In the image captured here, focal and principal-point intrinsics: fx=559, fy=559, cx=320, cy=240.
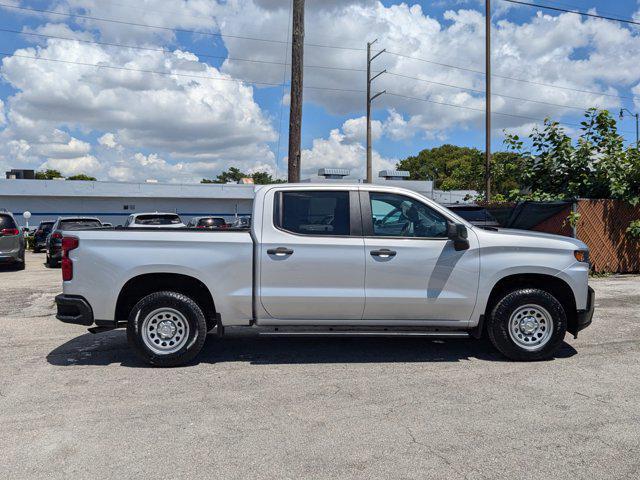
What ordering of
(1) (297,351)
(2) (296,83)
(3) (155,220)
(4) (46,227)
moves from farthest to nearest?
(4) (46,227)
(3) (155,220)
(2) (296,83)
(1) (297,351)

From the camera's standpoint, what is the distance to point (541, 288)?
20.6 feet

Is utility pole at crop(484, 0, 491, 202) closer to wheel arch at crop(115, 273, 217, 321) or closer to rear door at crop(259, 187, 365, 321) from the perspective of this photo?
rear door at crop(259, 187, 365, 321)

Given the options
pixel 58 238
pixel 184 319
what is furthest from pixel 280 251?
pixel 58 238

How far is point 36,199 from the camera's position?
42.8 m

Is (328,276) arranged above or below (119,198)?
below

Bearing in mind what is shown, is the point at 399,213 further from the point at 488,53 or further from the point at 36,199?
the point at 36,199

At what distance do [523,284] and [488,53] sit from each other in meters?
16.3

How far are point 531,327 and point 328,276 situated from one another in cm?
231

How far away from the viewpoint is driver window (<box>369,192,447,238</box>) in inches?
237

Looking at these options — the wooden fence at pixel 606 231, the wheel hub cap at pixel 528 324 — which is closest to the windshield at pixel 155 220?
the wooden fence at pixel 606 231

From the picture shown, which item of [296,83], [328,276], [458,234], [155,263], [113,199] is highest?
[296,83]

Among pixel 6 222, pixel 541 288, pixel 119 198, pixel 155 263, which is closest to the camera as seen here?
pixel 155 263

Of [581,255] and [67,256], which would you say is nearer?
[67,256]

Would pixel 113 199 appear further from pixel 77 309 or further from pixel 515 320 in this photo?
pixel 515 320
